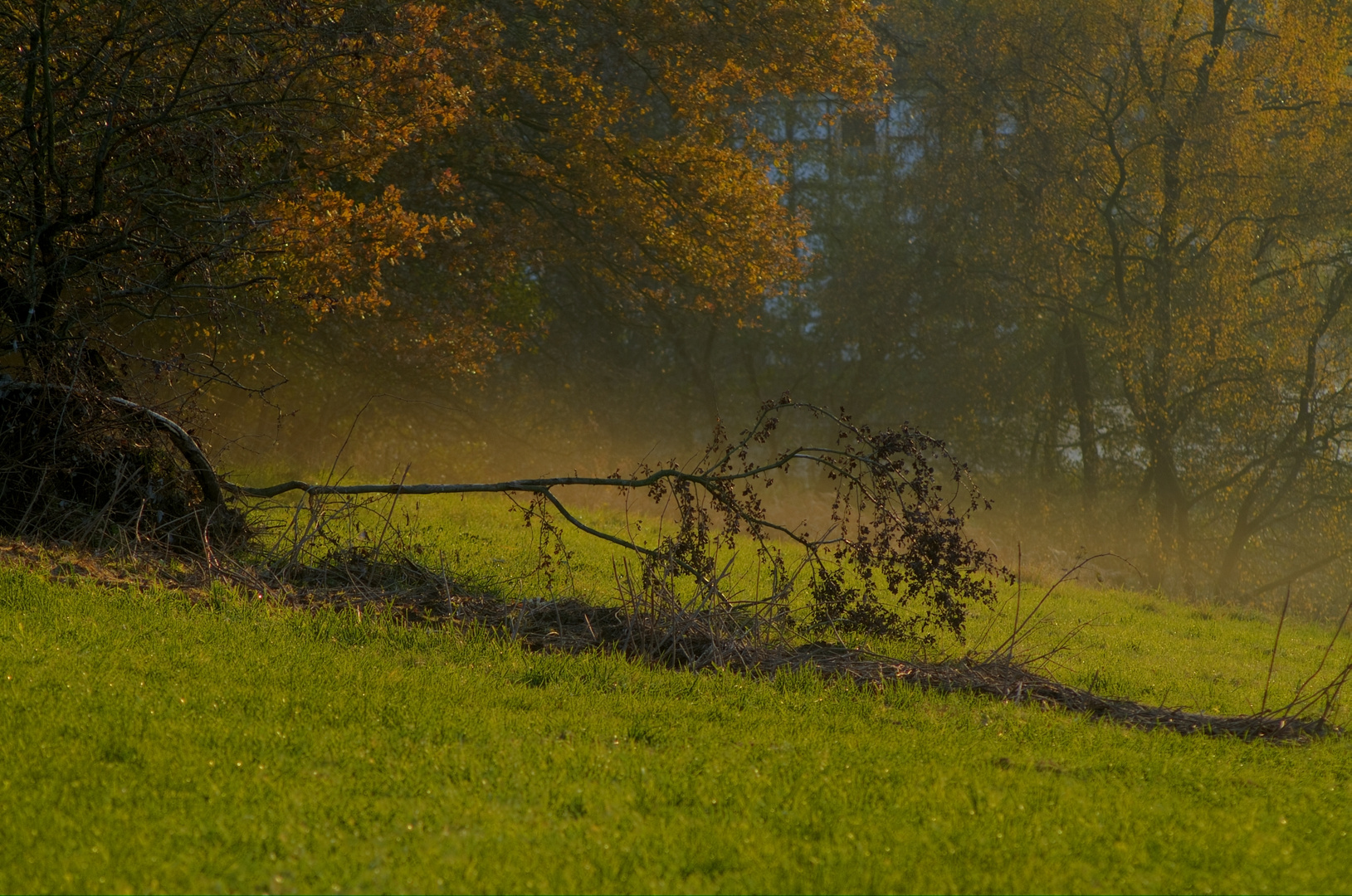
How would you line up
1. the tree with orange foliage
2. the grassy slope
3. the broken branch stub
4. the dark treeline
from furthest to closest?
the dark treeline < the tree with orange foliage < the broken branch stub < the grassy slope

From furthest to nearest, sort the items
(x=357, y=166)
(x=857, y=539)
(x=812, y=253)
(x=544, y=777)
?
(x=812, y=253), (x=357, y=166), (x=857, y=539), (x=544, y=777)

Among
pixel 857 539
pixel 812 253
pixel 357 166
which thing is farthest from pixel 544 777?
pixel 812 253

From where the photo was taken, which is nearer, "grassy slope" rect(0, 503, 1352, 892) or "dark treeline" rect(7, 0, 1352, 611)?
"grassy slope" rect(0, 503, 1352, 892)

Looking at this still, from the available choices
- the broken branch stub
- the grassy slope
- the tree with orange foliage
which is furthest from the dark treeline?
the broken branch stub

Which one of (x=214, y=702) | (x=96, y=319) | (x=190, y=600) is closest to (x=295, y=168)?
(x=96, y=319)

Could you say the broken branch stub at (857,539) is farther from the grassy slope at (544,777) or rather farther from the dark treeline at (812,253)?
the dark treeline at (812,253)

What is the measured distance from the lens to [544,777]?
532 cm

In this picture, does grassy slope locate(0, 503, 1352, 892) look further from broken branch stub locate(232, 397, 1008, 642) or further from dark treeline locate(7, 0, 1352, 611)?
dark treeline locate(7, 0, 1352, 611)

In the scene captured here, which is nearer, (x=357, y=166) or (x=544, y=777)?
(x=544, y=777)

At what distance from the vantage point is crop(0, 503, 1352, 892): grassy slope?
14.4 ft

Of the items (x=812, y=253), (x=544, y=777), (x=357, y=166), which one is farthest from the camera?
(x=812, y=253)

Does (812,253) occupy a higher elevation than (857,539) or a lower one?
higher

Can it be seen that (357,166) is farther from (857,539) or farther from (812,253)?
(812,253)

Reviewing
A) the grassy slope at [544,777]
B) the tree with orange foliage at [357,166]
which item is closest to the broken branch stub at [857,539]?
the grassy slope at [544,777]
